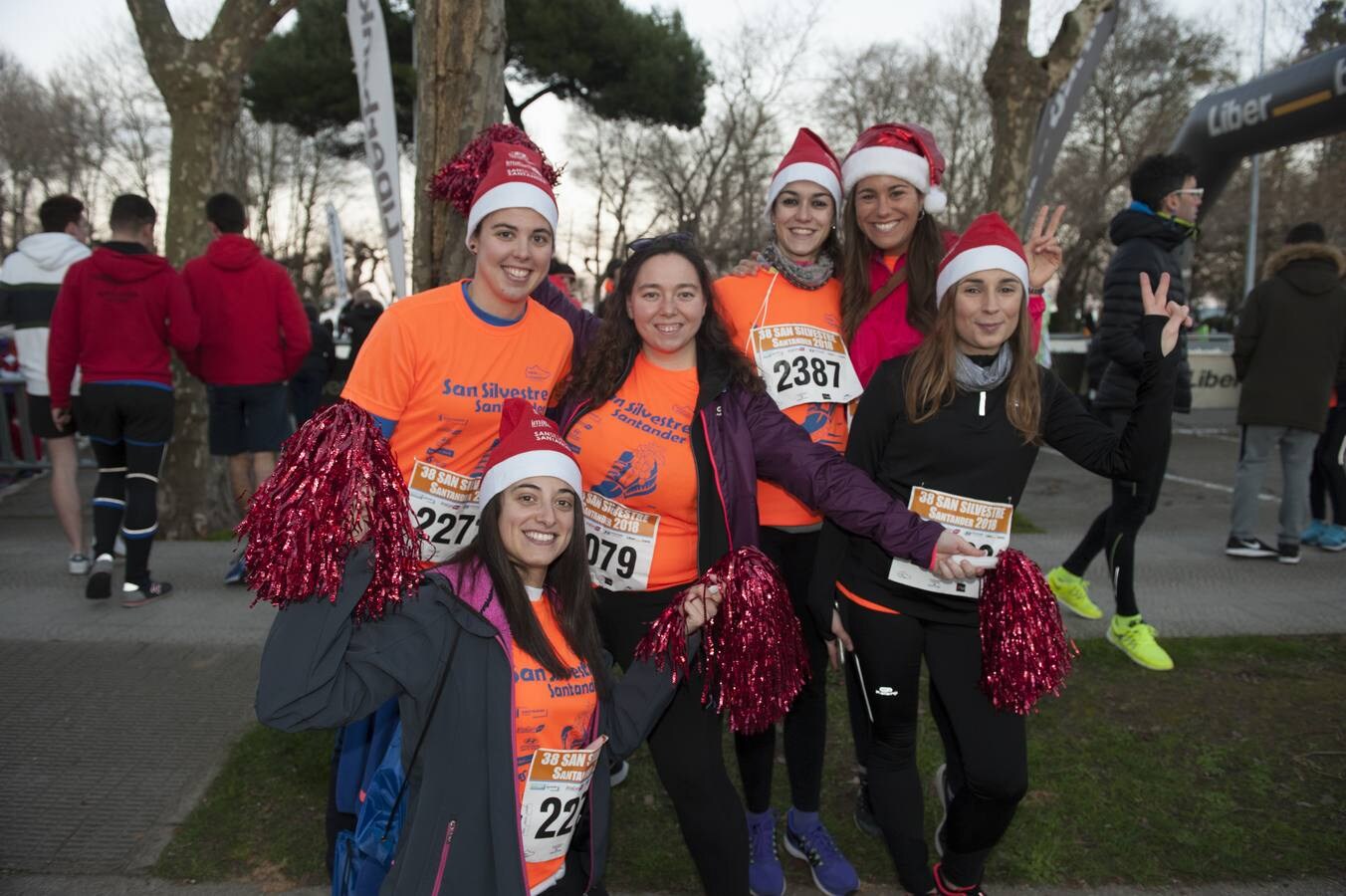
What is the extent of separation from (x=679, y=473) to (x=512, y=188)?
102cm

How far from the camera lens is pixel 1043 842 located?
9.52 feet

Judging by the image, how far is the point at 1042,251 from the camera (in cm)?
302

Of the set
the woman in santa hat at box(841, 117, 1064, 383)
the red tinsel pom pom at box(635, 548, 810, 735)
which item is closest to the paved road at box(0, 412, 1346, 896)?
the red tinsel pom pom at box(635, 548, 810, 735)

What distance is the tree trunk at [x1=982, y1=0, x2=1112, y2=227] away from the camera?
7031 millimetres

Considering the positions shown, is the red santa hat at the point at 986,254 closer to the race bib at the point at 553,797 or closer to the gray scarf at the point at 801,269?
the gray scarf at the point at 801,269

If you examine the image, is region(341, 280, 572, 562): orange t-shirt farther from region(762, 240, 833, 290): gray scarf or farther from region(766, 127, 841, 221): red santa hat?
region(766, 127, 841, 221): red santa hat

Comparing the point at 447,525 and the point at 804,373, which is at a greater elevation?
the point at 804,373

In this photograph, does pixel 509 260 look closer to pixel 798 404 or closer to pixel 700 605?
pixel 798 404

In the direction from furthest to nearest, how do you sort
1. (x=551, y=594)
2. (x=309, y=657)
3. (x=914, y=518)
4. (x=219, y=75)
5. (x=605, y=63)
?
(x=605, y=63)
(x=219, y=75)
(x=914, y=518)
(x=551, y=594)
(x=309, y=657)

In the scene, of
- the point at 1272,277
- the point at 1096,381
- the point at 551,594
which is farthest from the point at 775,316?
the point at 1272,277

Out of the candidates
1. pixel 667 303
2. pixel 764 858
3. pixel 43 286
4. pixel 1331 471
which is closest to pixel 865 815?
pixel 764 858

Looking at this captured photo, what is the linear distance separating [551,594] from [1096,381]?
12.0ft

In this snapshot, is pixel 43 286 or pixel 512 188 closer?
pixel 512 188

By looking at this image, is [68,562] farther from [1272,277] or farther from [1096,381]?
[1272,277]
